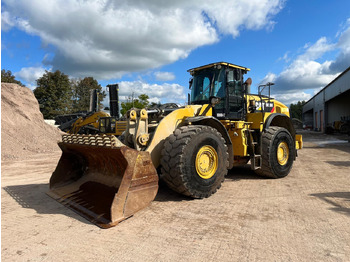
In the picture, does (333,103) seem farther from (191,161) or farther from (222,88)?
(191,161)

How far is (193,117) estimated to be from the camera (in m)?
5.19

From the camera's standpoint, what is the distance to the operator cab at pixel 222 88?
6328 millimetres

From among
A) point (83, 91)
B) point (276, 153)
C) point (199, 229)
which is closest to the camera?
point (199, 229)

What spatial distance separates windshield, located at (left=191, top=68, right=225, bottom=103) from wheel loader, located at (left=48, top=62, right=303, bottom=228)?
0.02 m

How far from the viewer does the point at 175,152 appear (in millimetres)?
4352

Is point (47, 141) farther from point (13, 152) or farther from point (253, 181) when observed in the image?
point (253, 181)

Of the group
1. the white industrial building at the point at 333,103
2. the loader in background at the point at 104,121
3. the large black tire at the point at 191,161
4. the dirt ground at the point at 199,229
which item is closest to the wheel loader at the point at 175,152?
the large black tire at the point at 191,161

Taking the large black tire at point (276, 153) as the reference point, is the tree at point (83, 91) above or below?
above

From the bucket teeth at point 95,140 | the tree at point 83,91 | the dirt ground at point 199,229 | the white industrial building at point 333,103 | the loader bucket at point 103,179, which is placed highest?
the tree at point 83,91

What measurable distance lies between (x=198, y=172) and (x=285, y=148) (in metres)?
3.66

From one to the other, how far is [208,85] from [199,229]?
12.6 feet

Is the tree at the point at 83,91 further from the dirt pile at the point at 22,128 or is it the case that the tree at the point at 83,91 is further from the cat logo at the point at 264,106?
the cat logo at the point at 264,106

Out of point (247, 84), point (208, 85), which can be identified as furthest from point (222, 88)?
point (247, 84)

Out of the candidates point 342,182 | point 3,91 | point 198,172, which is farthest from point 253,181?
point 3,91
